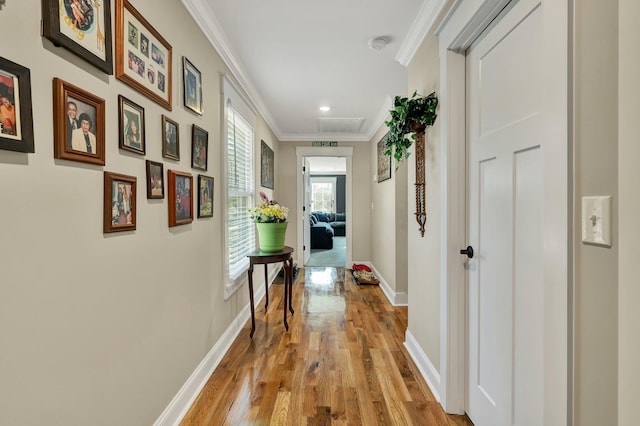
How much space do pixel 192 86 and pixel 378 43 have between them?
139 centimetres

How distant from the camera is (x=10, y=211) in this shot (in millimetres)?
776

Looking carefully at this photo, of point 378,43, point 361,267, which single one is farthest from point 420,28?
point 361,267

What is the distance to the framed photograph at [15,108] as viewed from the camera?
29.3 inches

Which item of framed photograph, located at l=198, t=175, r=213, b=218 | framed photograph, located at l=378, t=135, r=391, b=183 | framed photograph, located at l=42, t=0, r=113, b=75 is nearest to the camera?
framed photograph, located at l=42, t=0, r=113, b=75

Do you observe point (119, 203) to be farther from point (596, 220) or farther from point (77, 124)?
point (596, 220)

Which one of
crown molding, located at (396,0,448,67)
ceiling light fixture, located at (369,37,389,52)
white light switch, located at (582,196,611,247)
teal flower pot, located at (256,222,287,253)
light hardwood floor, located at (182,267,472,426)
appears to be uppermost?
ceiling light fixture, located at (369,37,389,52)

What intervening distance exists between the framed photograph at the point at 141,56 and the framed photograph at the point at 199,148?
311mm

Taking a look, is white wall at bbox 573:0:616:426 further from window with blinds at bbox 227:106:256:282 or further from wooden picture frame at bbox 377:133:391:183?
wooden picture frame at bbox 377:133:391:183

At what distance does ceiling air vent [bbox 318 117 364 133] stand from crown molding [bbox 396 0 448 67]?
1887 millimetres

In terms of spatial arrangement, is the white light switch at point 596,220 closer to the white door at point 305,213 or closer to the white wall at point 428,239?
the white wall at point 428,239

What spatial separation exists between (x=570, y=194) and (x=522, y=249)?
0.49 metres


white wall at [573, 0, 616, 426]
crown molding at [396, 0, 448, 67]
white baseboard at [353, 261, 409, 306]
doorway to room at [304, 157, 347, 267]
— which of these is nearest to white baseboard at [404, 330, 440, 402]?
white baseboard at [353, 261, 409, 306]

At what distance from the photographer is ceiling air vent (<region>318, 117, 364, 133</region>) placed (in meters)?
4.38

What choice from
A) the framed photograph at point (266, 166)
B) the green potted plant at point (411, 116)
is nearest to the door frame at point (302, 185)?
the framed photograph at point (266, 166)
